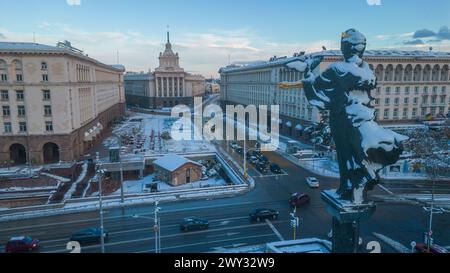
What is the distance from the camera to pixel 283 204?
27500 mm

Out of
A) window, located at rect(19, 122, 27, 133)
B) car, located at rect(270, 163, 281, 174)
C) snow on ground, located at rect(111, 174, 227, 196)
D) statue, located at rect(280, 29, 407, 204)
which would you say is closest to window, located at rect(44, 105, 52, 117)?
window, located at rect(19, 122, 27, 133)

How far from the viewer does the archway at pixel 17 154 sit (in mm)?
42312

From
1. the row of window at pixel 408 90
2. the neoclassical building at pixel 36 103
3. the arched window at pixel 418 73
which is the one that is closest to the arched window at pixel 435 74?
the row of window at pixel 408 90

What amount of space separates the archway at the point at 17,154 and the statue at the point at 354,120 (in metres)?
42.1

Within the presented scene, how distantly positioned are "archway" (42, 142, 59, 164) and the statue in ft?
132

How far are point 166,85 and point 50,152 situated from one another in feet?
301

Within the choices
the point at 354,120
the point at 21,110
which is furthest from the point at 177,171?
the point at 354,120

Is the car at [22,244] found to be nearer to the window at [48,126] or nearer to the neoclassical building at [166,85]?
the window at [48,126]

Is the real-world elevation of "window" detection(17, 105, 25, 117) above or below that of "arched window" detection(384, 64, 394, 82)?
below

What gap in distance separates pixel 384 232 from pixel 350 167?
42.7ft

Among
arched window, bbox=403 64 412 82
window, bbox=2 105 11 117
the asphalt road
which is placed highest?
arched window, bbox=403 64 412 82

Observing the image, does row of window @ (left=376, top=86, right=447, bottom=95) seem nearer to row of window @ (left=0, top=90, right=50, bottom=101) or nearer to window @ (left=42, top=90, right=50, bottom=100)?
window @ (left=42, top=90, right=50, bottom=100)

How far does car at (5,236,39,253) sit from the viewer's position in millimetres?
19047
